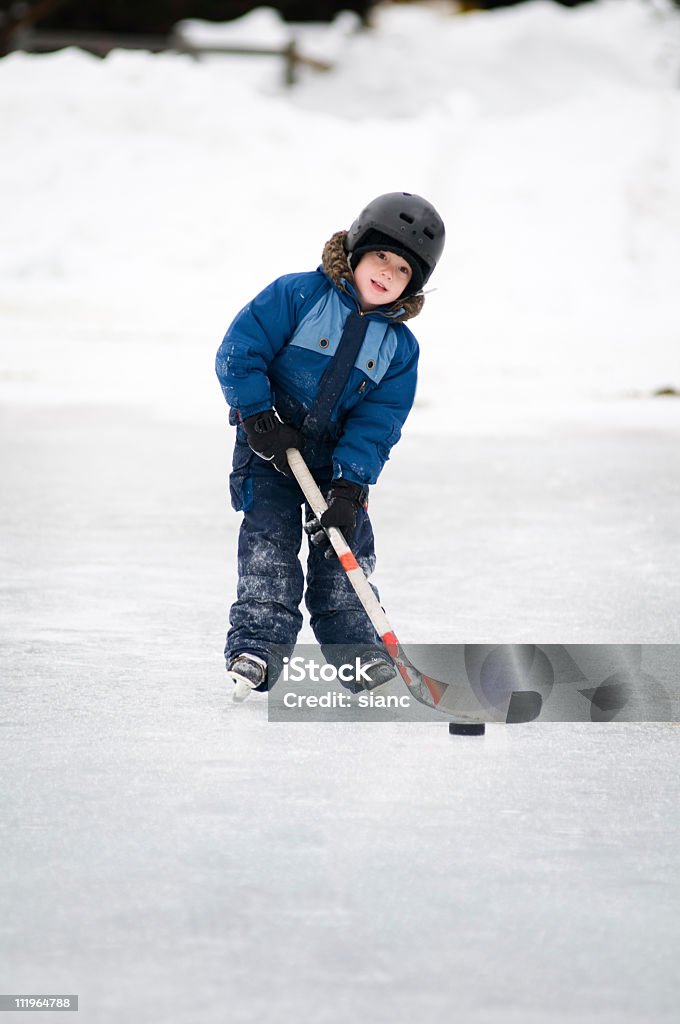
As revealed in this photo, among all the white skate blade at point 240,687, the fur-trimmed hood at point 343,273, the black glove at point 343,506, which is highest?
the fur-trimmed hood at point 343,273

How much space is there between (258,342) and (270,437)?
19 centimetres

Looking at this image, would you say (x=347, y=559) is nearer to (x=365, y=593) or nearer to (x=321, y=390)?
(x=365, y=593)

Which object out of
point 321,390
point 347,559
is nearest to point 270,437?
point 321,390

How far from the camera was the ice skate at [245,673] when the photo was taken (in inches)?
114

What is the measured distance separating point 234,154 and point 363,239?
1260cm

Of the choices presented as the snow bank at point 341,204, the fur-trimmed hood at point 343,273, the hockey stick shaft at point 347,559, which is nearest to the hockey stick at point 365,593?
the hockey stick shaft at point 347,559

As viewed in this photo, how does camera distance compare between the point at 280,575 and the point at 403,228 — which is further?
the point at 280,575

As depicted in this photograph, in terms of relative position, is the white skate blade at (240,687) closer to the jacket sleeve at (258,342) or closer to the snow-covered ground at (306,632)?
the snow-covered ground at (306,632)

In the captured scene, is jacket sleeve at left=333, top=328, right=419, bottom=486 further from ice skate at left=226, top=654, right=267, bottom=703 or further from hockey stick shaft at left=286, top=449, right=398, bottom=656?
ice skate at left=226, top=654, right=267, bottom=703

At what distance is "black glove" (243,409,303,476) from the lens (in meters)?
2.88

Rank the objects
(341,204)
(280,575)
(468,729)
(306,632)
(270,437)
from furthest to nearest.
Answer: (341,204), (306,632), (280,575), (270,437), (468,729)

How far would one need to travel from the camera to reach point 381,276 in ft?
9.54

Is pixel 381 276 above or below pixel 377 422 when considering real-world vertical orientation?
above

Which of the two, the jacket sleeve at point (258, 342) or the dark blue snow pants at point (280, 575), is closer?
the jacket sleeve at point (258, 342)
